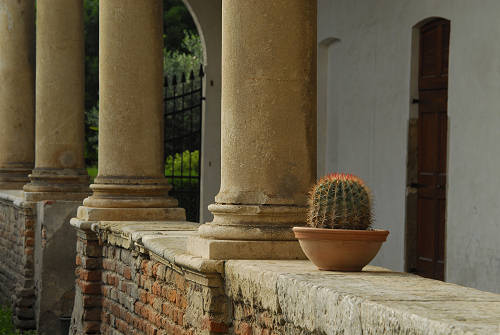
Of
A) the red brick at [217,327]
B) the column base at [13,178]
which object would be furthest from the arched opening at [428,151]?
the column base at [13,178]

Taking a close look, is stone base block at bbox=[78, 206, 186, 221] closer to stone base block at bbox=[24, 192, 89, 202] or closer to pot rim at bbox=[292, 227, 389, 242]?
stone base block at bbox=[24, 192, 89, 202]

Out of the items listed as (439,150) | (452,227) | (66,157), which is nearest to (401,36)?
(439,150)

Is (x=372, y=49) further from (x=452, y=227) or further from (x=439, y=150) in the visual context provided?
(x=452, y=227)

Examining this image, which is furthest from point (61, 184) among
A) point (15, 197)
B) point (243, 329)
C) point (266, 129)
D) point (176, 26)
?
point (176, 26)

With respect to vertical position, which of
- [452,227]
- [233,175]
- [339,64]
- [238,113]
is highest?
[339,64]

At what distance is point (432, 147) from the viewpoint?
8555 millimetres

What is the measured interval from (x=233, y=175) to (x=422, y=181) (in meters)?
4.35

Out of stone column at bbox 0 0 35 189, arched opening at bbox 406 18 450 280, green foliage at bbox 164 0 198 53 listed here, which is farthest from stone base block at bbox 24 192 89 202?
green foliage at bbox 164 0 198 53

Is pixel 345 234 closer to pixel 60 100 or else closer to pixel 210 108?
pixel 60 100

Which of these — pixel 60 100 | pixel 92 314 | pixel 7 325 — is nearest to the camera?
pixel 92 314

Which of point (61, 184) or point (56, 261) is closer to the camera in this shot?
point (56, 261)

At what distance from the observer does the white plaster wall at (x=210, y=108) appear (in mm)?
12758

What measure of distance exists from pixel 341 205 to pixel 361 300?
888 mm

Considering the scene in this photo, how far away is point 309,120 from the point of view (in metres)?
4.72
